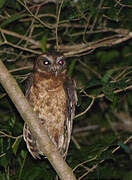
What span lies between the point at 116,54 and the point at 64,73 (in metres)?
1.51

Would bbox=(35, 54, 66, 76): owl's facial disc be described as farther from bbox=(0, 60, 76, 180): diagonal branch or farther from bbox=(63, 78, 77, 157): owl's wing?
bbox=(0, 60, 76, 180): diagonal branch

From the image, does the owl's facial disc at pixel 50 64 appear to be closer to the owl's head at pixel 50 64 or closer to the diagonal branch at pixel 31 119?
the owl's head at pixel 50 64

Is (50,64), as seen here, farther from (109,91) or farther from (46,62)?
(109,91)

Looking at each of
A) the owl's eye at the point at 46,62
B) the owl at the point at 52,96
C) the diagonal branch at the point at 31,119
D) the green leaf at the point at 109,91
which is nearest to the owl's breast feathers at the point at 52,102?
the owl at the point at 52,96

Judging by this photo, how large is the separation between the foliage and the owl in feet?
0.31

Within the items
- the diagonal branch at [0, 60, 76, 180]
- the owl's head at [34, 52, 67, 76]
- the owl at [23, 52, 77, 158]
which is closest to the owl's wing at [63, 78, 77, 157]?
the owl at [23, 52, 77, 158]

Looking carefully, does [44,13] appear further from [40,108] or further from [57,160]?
[57,160]

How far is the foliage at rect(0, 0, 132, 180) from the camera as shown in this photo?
3.57m

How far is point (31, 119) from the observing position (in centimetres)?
298

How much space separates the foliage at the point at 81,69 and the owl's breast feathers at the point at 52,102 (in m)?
0.10

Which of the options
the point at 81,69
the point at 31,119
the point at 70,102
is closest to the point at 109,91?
the point at 70,102

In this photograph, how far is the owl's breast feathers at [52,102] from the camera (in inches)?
156

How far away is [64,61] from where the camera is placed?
4.19 meters

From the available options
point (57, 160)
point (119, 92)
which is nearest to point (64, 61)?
point (119, 92)
